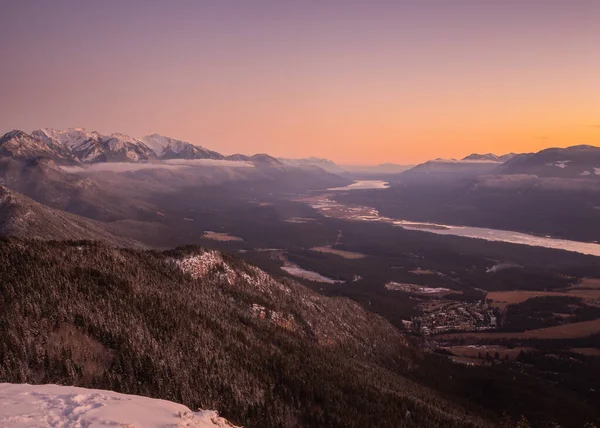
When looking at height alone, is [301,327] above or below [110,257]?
below

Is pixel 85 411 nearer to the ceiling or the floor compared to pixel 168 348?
nearer to the ceiling

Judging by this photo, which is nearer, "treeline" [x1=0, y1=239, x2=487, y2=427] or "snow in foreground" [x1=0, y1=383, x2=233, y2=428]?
"snow in foreground" [x1=0, y1=383, x2=233, y2=428]

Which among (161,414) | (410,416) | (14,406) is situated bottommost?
(410,416)

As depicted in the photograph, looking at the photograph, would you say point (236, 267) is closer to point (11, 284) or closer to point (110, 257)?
point (110, 257)

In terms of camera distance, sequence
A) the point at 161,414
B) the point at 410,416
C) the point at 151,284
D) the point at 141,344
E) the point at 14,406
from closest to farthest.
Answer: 1. the point at 14,406
2. the point at 161,414
3. the point at 141,344
4. the point at 410,416
5. the point at 151,284

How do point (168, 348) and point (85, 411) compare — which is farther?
point (168, 348)

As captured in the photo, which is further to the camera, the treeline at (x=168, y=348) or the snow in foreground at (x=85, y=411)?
the treeline at (x=168, y=348)

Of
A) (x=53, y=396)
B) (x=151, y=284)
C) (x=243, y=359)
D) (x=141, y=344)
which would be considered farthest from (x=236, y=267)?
(x=53, y=396)

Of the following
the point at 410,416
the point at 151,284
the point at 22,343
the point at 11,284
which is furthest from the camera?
the point at 151,284
